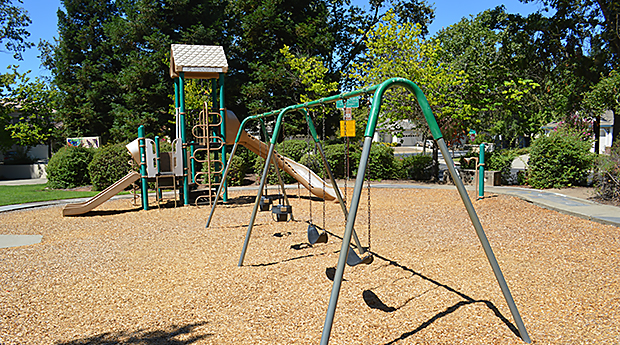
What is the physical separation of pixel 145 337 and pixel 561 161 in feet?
41.8

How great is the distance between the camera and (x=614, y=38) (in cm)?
1474

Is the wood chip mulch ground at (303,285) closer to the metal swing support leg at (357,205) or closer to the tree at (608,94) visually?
the metal swing support leg at (357,205)

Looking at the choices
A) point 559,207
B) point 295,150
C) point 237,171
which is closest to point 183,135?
point 237,171

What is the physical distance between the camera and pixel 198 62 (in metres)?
10.8

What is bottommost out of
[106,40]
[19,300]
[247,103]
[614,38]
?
[19,300]

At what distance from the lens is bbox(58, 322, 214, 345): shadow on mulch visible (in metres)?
3.35

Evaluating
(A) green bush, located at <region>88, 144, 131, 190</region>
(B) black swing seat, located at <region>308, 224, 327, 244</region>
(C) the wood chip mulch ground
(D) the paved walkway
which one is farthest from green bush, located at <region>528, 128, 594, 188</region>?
(A) green bush, located at <region>88, 144, 131, 190</region>

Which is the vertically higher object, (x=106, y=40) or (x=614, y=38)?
(x=106, y=40)

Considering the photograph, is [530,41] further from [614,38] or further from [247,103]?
[247,103]

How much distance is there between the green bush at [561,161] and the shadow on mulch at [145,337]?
40.0ft

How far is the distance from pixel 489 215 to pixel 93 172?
13107mm

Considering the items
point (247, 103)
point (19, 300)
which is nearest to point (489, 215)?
point (19, 300)

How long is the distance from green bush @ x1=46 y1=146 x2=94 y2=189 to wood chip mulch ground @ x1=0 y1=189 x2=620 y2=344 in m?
8.81

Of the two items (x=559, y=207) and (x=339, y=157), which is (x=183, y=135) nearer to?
(x=339, y=157)
